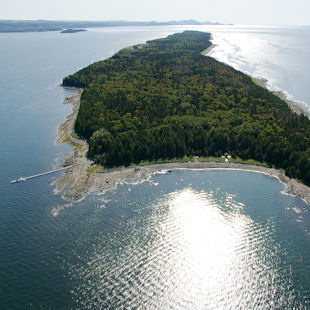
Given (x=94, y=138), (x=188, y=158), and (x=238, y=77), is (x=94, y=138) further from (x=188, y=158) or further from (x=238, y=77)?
(x=238, y=77)

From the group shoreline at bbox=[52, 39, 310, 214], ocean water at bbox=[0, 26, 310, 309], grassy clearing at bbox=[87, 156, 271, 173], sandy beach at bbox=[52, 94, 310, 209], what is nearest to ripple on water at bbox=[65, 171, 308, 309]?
ocean water at bbox=[0, 26, 310, 309]

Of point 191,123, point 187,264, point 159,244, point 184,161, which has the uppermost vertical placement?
point 191,123

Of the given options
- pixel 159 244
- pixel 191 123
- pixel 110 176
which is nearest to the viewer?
pixel 159 244

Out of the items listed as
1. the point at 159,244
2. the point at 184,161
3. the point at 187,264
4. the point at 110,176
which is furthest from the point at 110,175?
the point at 187,264

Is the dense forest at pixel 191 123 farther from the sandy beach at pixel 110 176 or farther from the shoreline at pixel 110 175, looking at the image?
the sandy beach at pixel 110 176

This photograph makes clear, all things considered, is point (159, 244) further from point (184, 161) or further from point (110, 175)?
point (184, 161)

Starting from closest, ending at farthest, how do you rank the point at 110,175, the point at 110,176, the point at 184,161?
the point at 110,176, the point at 110,175, the point at 184,161

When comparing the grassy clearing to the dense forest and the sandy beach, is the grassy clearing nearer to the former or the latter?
the sandy beach

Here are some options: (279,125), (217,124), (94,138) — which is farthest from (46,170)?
(279,125)
